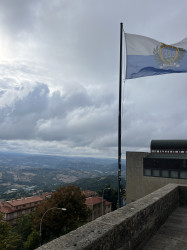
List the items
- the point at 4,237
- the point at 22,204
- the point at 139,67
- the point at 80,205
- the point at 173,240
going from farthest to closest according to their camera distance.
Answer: the point at 22,204, the point at 80,205, the point at 4,237, the point at 139,67, the point at 173,240

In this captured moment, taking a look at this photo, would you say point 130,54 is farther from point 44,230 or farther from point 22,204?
point 22,204

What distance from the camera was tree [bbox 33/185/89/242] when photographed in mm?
28172

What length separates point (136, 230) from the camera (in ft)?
13.4

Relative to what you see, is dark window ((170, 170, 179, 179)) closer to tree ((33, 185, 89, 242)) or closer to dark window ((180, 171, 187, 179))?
dark window ((180, 171, 187, 179))

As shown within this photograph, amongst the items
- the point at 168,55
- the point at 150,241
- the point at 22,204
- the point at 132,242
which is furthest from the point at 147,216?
the point at 22,204

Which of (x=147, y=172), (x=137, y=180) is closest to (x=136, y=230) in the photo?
(x=147, y=172)

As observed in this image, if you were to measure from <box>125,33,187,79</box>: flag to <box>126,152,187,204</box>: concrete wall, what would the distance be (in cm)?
2374

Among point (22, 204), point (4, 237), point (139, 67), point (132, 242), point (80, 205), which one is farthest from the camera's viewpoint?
point (22, 204)

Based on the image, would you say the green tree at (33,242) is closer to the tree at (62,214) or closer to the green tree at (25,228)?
the tree at (62,214)

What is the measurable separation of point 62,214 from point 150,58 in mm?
26597

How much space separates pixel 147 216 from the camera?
472cm

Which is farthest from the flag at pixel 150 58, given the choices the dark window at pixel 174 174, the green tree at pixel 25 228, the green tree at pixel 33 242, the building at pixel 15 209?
the building at pixel 15 209

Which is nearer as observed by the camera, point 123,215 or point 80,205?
point 123,215

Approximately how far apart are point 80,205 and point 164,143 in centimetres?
1667
